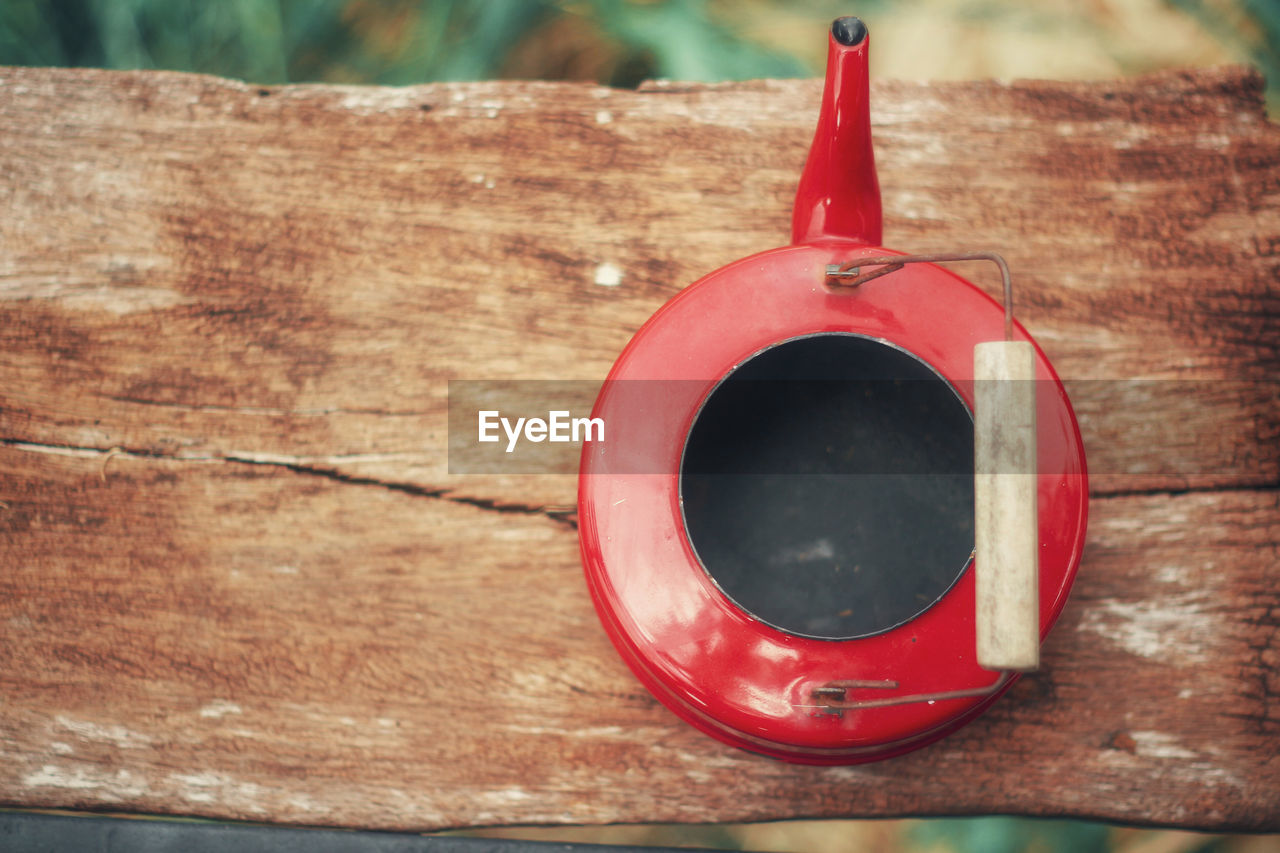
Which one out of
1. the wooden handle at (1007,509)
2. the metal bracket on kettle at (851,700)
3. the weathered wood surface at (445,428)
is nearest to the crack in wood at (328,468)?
the weathered wood surface at (445,428)

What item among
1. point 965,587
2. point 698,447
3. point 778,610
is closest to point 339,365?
point 698,447

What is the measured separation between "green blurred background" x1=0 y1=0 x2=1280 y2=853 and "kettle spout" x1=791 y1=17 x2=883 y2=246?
1.67ft

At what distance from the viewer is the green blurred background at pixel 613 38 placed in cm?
118

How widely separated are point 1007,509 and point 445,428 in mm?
626

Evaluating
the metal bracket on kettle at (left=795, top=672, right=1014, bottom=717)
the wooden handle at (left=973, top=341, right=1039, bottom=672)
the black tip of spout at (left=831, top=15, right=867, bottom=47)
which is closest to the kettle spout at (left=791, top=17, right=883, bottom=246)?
the black tip of spout at (left=831, top=15, right=867, bottom=47)

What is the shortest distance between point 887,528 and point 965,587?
0.12 metres

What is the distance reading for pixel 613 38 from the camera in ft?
3.88

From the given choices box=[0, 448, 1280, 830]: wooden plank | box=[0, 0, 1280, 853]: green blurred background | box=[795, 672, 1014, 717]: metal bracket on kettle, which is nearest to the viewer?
box=[795, 672, 1014, 717]: metal bracket on kettle

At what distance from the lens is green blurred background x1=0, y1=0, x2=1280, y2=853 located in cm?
118

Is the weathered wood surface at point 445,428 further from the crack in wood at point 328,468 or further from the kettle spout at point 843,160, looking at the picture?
the kettle spout at point 843,160

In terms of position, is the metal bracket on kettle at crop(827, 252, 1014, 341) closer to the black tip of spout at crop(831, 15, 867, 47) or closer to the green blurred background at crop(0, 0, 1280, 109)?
the black tip of spout at crop(831, 15, 867, 47)

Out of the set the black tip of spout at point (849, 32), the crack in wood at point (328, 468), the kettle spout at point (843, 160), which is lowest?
the crack in wood at point (328, 468)

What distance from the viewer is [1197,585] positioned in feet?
2.98

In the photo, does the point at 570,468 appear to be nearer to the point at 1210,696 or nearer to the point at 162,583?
the point at 162,583
